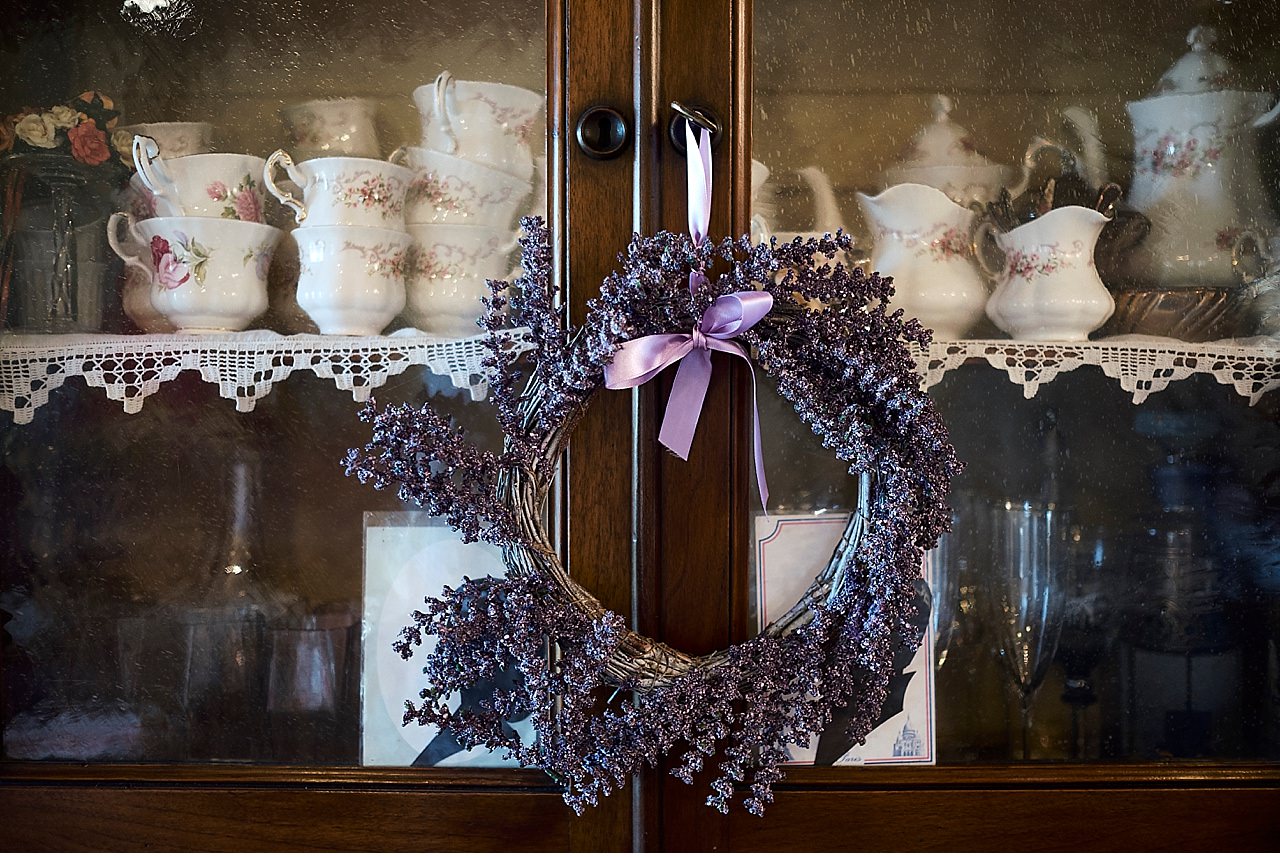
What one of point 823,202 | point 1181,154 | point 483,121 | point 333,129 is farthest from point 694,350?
point 1181,154

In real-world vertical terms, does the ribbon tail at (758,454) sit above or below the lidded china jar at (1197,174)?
below

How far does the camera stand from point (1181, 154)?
99 cm

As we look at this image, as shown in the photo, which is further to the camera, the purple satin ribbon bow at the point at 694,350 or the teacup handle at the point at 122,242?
the teacup handle at the point at 122,242

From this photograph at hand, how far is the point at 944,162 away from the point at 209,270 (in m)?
0.68

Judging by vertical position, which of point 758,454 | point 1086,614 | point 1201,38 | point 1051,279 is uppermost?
point 1201,38

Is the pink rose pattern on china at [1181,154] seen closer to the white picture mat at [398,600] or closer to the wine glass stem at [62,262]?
the white picture mat at [398,600]

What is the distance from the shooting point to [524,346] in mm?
943

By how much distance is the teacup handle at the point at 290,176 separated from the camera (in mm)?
969

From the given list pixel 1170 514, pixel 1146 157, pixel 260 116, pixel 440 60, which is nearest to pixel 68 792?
pixel 260 116

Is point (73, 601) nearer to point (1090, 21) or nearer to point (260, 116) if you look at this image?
point (260, 116)

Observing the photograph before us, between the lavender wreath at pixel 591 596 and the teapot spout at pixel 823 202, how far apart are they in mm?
76

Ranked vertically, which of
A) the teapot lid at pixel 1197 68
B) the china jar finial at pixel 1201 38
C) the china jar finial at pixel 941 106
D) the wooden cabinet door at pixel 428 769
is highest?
the china jar finial at pixel 1201 38

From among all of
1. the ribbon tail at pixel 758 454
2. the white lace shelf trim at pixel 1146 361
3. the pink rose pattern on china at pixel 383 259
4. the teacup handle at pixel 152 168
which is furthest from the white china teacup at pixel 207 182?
the white lace shelf trim at pixel 1146 361

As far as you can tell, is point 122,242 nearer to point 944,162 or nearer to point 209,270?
point 209,270
